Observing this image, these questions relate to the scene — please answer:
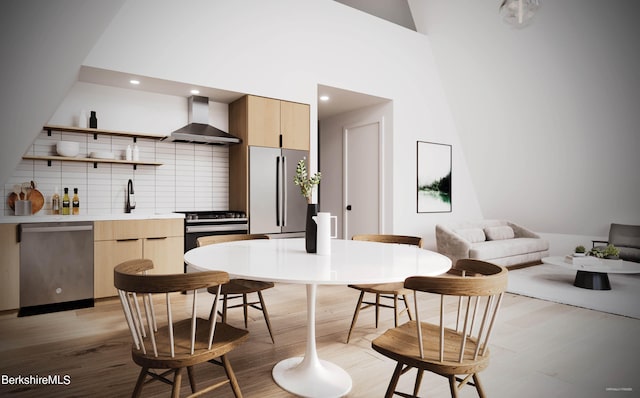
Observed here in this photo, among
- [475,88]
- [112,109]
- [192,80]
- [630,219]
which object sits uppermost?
[475,88]

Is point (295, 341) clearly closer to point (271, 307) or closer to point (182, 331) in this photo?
point (271, 307)

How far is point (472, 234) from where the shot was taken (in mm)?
5867

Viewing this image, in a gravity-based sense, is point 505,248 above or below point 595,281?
above

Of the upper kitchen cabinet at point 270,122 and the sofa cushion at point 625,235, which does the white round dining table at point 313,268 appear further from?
the sofa cushion at point 625,235

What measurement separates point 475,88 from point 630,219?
317 centimetres

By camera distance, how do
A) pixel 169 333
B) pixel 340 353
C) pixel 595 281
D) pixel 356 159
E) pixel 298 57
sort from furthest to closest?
pixel 356 159 → pixel 298 57 → pixel 595 281 → pixel 340 353 → pixel 169 333

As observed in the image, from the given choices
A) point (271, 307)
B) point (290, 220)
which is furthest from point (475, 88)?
point (271, 307)

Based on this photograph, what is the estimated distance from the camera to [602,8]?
424 cm

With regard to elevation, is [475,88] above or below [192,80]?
above

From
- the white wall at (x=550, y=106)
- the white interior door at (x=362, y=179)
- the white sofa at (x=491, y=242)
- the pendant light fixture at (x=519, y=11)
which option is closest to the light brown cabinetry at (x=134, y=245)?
the white interior door at (x=362, y=179)

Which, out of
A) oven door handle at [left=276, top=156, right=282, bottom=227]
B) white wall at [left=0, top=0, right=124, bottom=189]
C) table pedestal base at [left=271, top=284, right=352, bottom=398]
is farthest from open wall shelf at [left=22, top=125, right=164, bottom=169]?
table pedestal base at [left=271, top=284, right=352, bottom=398]

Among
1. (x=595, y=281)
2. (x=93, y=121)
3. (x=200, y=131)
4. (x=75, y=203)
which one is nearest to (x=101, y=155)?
(x=93, y=121)

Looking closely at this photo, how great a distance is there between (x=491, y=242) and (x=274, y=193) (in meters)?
3.52

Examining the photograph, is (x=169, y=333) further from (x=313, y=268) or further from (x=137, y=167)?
(x=137, y=167)
